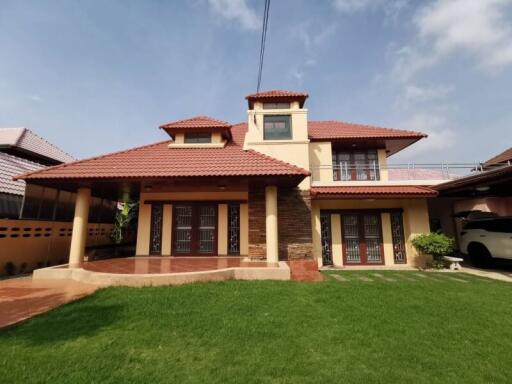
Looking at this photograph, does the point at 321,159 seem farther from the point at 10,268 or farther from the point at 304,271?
the point at 10,268

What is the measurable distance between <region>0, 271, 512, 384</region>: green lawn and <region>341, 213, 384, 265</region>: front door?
→ 15.8ft

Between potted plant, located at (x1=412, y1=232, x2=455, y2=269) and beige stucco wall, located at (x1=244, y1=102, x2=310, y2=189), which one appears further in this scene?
beige stucco wall, located at (x1=244, y1=102, x2=310, y2=189)

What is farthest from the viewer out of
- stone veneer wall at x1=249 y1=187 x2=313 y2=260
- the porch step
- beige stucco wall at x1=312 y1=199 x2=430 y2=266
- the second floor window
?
the second floor window

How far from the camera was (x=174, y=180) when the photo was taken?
27.6 feet

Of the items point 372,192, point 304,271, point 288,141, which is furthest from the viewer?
point 288,141

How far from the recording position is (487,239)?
9.89 meters

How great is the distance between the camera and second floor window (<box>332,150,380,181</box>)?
44.3 feet

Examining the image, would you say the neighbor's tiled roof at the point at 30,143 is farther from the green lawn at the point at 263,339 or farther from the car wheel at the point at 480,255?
the car wheel at the point at 480,255

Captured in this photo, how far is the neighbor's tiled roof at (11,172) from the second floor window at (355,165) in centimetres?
1395

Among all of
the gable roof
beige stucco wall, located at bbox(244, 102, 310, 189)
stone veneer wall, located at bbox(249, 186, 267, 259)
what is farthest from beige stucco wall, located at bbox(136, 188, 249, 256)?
the gable roof

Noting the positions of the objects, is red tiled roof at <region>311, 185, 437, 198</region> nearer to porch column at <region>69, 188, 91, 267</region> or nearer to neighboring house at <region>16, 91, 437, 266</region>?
neighboring house at <region>16, 91, 437, 266</region>

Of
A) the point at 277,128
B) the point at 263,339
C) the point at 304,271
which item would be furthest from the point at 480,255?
the point at 263,339

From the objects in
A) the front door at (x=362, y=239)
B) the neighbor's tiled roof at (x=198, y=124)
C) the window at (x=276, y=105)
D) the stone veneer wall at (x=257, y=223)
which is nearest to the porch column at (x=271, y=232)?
the stone veneer wall at (x=257, y=223)

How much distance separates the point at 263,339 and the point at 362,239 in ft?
28.4
